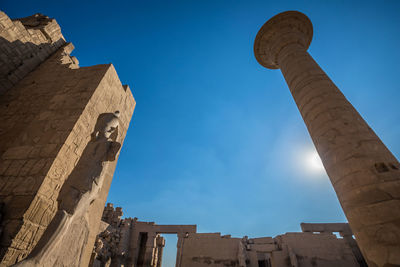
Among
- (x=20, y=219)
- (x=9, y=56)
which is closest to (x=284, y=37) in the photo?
(x=20, y=219)

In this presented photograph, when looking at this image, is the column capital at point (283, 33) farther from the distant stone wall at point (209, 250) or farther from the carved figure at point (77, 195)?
the distant stone wall at point (209, 250)

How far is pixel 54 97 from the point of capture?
4.45 m

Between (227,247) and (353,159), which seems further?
(227,247)

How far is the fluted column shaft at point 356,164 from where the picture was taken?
261 centimetres

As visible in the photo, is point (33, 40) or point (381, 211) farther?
point (33, 40)

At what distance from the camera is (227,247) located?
12.8 m

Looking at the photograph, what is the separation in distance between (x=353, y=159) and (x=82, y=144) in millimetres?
4876

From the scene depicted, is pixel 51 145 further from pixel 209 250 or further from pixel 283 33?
pixel 209 250

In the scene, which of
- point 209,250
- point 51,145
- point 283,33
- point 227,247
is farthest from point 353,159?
point 209,250

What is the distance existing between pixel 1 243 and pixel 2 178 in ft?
3.71

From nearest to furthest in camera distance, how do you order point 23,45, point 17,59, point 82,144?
point 82,144, point 17,59, point 23,45

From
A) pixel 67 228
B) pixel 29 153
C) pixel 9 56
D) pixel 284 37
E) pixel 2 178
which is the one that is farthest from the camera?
pixel 284 37

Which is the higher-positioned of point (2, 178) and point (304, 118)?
point (304, 118)

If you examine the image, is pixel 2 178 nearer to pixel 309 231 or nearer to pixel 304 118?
pixel 304 118
